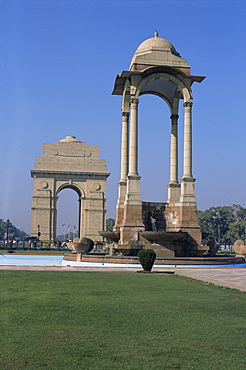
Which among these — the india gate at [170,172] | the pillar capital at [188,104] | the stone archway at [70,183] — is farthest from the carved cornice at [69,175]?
the pillar capital at [188,104]

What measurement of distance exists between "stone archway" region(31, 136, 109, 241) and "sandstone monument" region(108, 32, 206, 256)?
4480cm

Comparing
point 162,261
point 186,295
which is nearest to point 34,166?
point 162,261

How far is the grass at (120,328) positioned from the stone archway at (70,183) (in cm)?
6118

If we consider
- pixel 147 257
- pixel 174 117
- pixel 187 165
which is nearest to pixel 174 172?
pixel 187 165

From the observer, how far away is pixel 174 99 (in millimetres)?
29188

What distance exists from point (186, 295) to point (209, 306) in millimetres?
1492

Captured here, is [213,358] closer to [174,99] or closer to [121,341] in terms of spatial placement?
[121,341]

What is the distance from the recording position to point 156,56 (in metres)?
26.1

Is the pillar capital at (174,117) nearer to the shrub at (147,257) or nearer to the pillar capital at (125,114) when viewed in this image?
the pillar capital at (125,114)

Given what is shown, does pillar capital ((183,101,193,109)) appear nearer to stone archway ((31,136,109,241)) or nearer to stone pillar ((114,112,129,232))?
stone pillar ((114,112,129,232))

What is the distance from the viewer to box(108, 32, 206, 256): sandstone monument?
24.0m

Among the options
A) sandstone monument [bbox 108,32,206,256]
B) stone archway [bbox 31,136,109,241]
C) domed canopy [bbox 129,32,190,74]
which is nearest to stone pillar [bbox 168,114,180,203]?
sandstone monument [bbox 108,32,206,256]

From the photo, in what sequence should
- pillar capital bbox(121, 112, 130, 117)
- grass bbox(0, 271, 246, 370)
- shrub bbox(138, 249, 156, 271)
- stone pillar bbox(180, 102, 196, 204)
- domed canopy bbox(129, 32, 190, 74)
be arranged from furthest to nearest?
pillar capital bbox(121, 112, 130, 117), domed canopy bbox(129, 32, 190, 74), stone pillar bbox(180, 102, 196, 204), shrub bbox(138, 249, 156, 271), grass bbox(0, 271, 246, 370)

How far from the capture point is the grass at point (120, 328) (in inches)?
198
